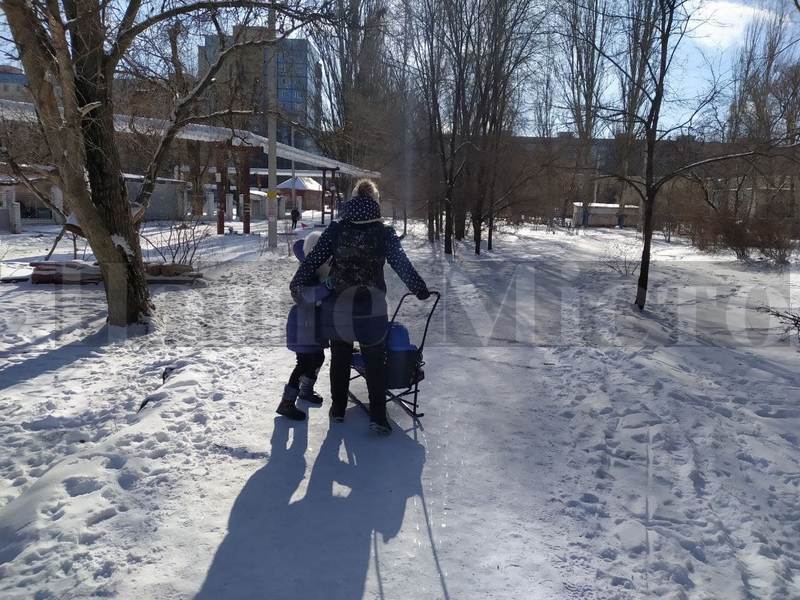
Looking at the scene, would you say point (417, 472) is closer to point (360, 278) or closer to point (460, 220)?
point (360, 278)

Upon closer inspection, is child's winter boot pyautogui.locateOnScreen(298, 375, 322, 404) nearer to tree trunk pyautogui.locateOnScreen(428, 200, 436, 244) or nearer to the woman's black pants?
the woman's black pants

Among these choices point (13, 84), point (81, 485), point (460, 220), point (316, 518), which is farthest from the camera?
point (460, 220)

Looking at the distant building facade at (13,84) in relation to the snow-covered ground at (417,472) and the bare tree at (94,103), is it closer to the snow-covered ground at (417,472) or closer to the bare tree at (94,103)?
the bare tree at (94,103)

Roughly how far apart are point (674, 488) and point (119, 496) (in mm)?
3301

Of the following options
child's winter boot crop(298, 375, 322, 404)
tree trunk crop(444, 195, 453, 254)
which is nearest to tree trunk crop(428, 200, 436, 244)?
tree trunk crop(444, 195, 453, 254)

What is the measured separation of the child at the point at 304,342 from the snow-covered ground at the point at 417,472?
7.5 inches

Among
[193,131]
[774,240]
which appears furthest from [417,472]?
[774,240]

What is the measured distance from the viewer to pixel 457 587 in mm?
2676

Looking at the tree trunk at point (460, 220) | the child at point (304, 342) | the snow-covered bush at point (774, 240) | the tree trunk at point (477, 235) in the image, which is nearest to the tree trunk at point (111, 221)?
the child at point (304, 342)

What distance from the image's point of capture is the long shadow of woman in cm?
266

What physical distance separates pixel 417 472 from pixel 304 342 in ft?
4.25

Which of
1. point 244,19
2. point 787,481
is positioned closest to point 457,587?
point 787,481

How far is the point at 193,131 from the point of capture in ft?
59.8

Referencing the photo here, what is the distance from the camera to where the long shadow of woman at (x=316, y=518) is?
2.66 metres
